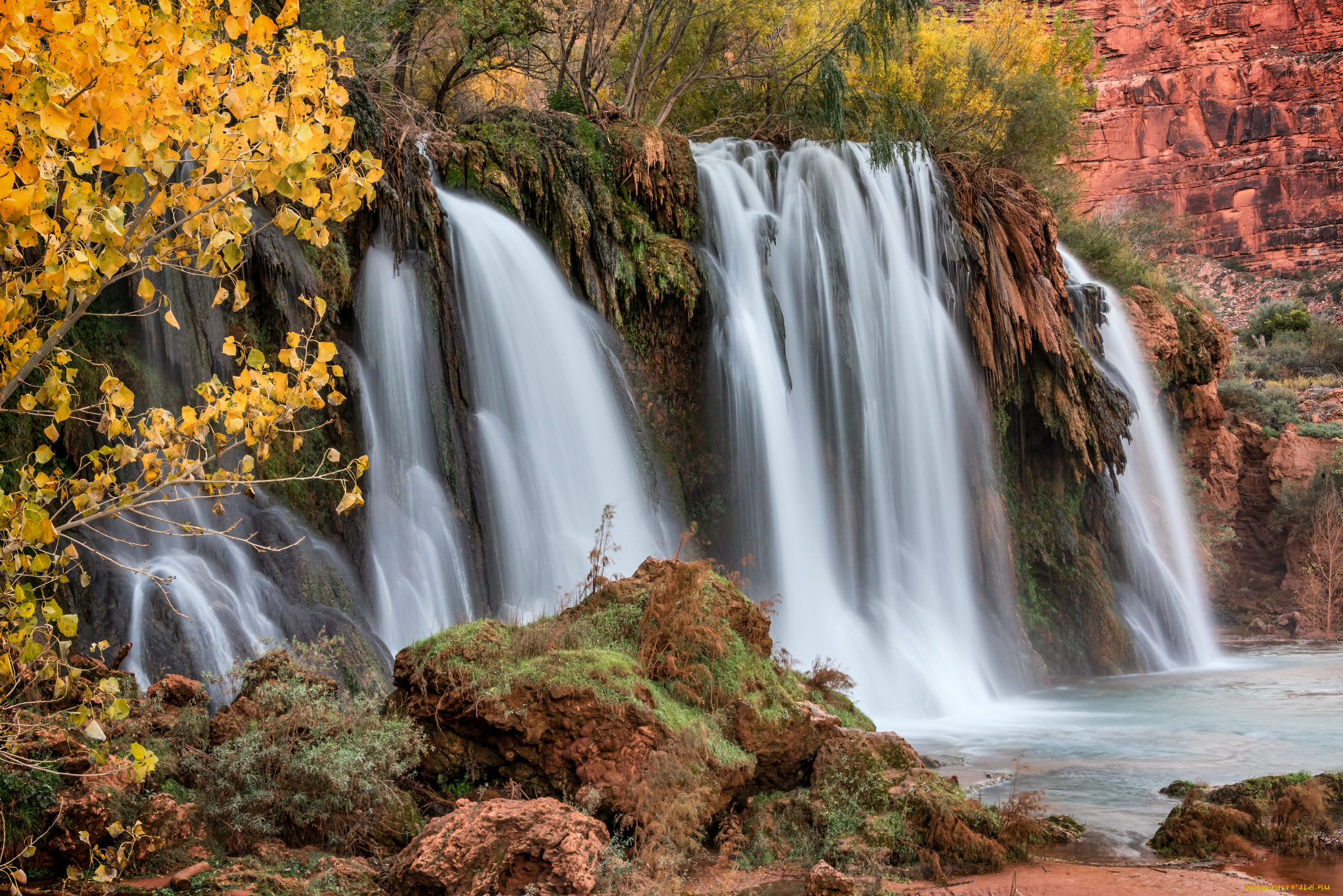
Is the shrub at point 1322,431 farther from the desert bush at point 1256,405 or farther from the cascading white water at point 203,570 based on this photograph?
the cascading white water at point 203,570

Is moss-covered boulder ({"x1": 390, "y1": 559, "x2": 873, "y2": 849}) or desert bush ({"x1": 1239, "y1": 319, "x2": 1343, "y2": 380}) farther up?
desert bush ({"x1": 1239, "y1": 319, "x2": 1343, "y2": 380})

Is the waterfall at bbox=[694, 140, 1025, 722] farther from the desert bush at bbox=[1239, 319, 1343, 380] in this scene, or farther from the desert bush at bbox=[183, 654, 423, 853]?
the desert bush at bbox=[1239, 319, 1343, 380]

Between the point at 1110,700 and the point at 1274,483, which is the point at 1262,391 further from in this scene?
the point at 1110,700

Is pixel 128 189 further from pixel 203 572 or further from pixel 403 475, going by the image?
pixel 403 475

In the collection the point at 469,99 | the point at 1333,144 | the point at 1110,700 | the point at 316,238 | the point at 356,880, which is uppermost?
the point at 1333,144

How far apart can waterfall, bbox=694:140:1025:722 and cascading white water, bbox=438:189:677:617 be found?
2.02m

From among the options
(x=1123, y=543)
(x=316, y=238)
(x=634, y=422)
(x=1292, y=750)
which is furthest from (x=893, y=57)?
(x=316, y=238)

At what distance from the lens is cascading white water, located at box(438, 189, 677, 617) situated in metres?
12.0

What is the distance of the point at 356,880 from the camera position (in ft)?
15.8

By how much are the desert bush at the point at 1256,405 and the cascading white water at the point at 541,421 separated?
21634 mm

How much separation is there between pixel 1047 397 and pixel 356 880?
16.3 meters

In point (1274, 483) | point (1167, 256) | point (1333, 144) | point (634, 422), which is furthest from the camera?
point (1333, 144)

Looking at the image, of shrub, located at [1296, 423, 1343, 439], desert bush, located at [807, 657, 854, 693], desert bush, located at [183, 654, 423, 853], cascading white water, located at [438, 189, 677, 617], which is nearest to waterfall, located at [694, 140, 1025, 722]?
cascading white water, located at [438, 189, 677, 617]

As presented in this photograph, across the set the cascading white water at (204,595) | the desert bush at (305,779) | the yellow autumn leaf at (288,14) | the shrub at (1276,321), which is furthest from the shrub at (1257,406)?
the yellow autumn leaf at (288,14)
